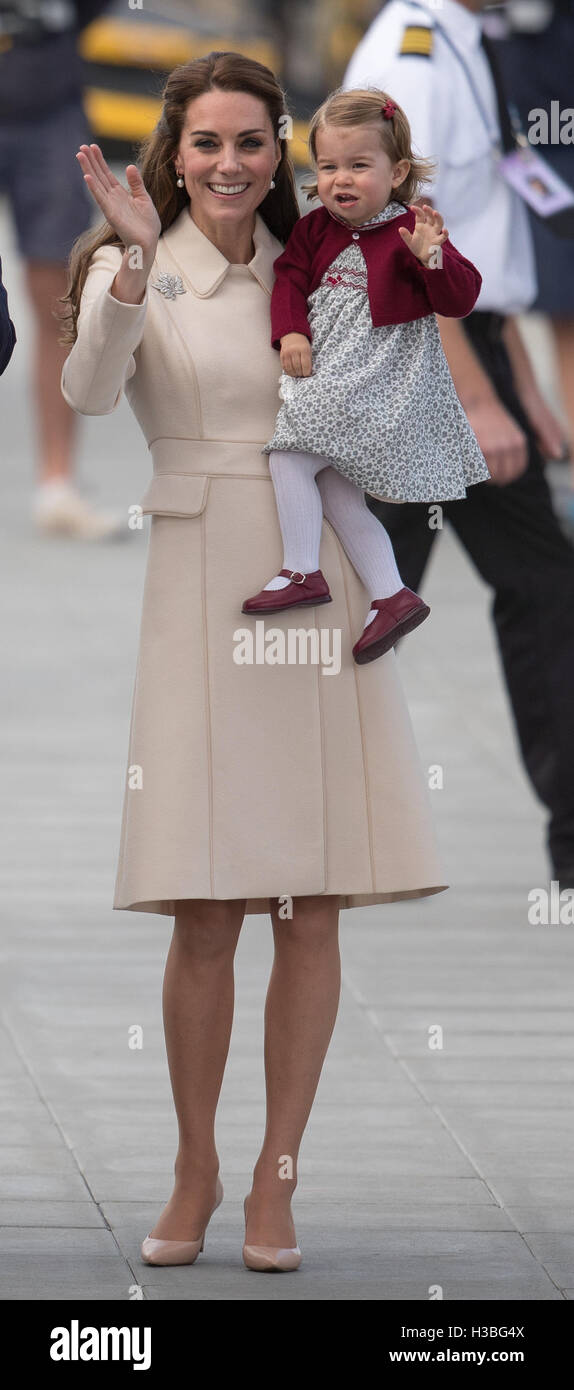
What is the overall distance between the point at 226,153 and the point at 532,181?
223cm

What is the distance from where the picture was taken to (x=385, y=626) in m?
3.65

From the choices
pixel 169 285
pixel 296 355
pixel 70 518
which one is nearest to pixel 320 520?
pixel 296 355

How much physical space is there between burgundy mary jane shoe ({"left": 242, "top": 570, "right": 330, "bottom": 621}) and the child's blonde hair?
564 mm

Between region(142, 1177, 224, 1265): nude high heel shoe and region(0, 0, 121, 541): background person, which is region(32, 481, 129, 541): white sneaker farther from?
region(142, 1177, 224, 1265): nude high heel shoe

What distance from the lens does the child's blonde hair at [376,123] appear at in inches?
141

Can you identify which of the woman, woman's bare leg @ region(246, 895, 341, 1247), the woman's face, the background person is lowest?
woman's bare leg @ region(246, 895, 341, 1247)

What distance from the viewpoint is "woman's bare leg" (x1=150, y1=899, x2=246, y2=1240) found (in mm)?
3707

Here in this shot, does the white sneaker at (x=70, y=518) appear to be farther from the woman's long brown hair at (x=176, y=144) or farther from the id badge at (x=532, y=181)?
the woman's long brown hair at (x=176, y=144)

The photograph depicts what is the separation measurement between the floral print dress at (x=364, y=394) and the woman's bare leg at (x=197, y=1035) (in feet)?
2.22

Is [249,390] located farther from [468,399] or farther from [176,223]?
[468,399]

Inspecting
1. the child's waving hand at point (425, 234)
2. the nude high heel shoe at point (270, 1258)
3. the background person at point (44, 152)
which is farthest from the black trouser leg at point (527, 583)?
the background person at point (44, 152)

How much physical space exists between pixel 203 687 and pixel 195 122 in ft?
2.68

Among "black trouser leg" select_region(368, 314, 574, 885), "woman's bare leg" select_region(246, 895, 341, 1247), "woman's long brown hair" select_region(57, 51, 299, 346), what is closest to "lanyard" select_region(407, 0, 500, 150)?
"black trouser leg" select_region(368, 314, 574, 885)
